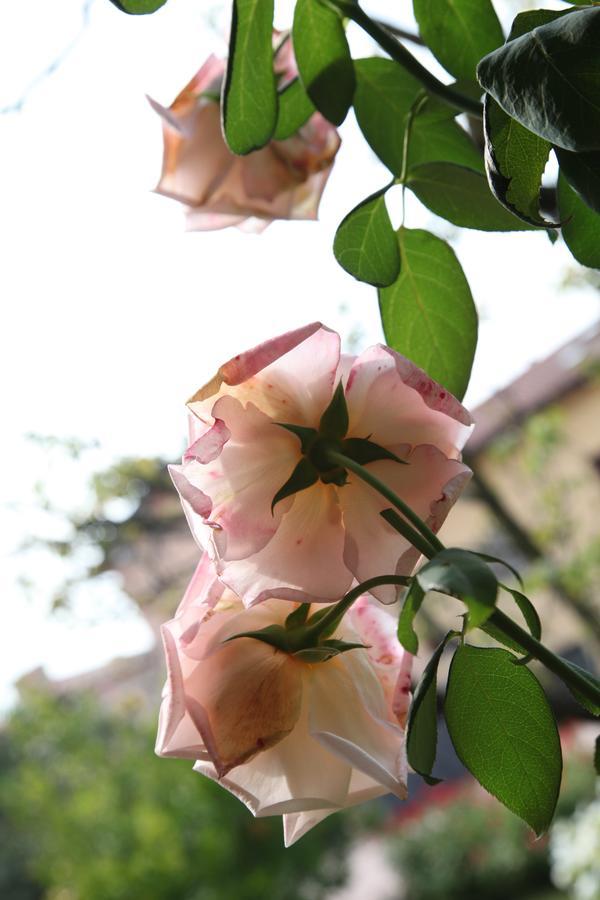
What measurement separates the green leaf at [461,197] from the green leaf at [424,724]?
14 cm

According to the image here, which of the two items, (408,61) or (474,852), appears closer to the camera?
(408,61)

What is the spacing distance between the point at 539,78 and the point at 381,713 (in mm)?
176

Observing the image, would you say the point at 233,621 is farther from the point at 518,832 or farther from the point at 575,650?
the point at 575,650

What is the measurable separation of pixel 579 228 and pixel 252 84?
112 millimetres

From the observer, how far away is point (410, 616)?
217 mm

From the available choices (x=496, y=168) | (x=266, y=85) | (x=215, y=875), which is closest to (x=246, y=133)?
(x=266, y=85)

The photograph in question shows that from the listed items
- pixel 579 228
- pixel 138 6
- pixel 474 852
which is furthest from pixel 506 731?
pixel 474 852

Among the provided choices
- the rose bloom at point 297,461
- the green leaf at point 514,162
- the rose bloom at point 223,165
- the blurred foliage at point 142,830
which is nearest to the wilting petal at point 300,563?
the rose bloom at point 297,461

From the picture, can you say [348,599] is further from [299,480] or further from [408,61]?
[408,61]

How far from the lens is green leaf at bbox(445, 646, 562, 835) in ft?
0.74

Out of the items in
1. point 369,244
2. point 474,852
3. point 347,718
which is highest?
point 369,244

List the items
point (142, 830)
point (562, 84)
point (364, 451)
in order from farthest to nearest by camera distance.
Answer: point (142, 830), point (364, 451), point (562, 84)

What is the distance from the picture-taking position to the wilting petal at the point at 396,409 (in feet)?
0.83

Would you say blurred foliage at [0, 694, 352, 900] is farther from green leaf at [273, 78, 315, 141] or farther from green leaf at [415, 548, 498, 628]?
green leaf at [415, 548, 498, 628]
